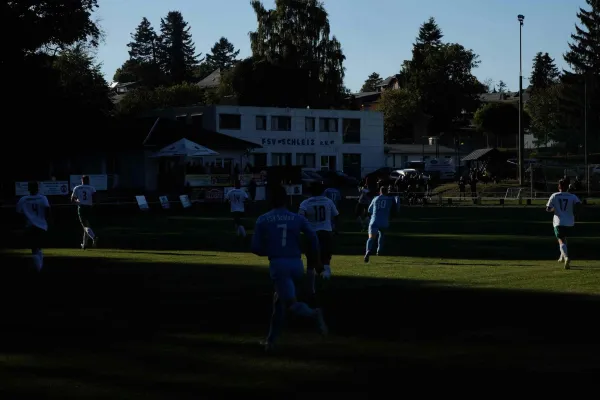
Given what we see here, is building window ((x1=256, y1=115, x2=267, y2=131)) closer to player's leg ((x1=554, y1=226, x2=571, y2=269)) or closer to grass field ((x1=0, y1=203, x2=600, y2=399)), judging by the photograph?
grass field ((x1=0, y1=203, x2=600, y2=399))

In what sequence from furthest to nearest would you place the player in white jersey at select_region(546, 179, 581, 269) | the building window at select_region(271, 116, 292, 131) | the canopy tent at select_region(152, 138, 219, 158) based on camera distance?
the building window at select_region(271, 116, 292, 131)
the canopy tent at select_region(152, 138, 219, 158)
the player in white jersey at select_region(546, 179, 581, 269)

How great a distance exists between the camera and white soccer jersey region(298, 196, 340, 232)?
1636 cm

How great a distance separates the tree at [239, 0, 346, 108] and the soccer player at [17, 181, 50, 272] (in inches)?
2695

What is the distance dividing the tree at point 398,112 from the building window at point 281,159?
33.1 meters

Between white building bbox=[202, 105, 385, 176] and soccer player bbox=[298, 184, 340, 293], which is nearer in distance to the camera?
soccer player bbox=[298, 184, 340, 293]

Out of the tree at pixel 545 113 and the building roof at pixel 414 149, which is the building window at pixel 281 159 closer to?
the building roof at pixel 414 149

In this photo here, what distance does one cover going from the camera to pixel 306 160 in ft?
262

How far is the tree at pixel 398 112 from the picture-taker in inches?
4360

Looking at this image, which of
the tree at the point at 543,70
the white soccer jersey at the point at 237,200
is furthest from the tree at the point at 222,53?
the white soccer jersey at the point at 237,200

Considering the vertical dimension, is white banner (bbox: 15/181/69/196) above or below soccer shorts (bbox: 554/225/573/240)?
above

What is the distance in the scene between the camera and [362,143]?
3275 inches

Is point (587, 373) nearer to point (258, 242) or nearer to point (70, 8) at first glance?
point (258, 242)

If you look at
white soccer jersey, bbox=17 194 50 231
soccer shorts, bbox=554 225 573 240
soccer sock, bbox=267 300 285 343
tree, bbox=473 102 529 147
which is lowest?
soccer sock, bbox=267 300 285 343

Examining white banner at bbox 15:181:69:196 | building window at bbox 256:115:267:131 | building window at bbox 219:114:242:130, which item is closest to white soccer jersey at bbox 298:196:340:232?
white banner at bbox 15:181:69:196
